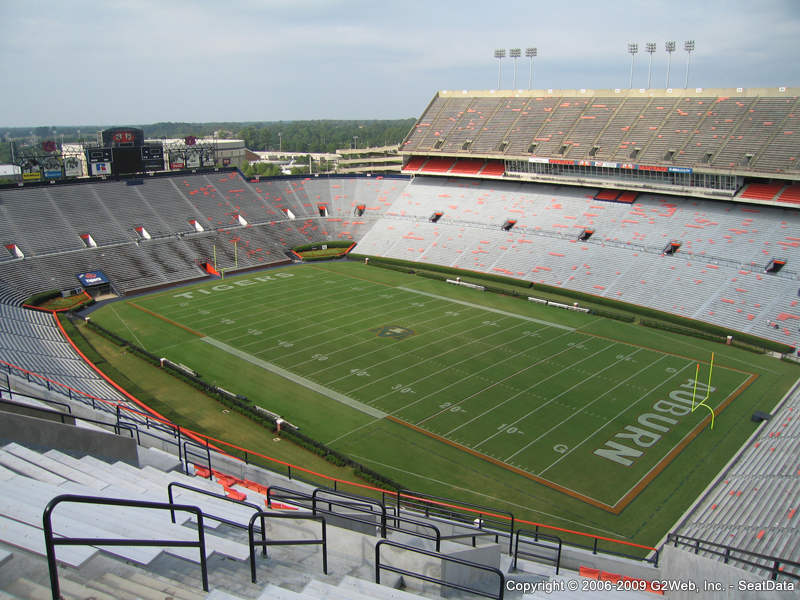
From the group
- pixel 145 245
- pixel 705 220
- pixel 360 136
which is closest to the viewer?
pixel 705 220

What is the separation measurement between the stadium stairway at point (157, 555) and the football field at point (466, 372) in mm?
11291

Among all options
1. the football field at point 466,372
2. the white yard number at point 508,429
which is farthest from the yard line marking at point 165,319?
the white yard number at point 508,429

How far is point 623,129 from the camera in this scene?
4700 centimetres

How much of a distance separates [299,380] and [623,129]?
34.6m

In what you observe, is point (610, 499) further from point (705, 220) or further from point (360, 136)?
point (360, 136)

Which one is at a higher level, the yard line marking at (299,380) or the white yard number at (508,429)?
the yard line marking at (299,380)

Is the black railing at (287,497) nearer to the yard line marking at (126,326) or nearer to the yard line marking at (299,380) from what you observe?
the yard line marking at (299,380)

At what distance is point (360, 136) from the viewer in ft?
631

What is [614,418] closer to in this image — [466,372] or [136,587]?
[466,372]

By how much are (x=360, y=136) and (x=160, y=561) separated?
195 meters

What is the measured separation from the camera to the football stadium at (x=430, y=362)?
25.1 ft

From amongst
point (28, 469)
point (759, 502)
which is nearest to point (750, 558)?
point (759, 502)

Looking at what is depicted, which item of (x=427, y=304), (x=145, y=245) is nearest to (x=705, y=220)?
(x=427, y=304)

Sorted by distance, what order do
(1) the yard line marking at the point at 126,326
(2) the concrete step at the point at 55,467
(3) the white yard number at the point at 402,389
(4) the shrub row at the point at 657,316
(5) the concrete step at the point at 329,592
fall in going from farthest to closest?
(1) the yard line marking at the point at 126,326, (4) the shrub row at the point at 657,316, (3) the white yard number at the point at 402,389, (2) the concrete step at the point at 55,467, (5) the concrete step at the point at 329,592
